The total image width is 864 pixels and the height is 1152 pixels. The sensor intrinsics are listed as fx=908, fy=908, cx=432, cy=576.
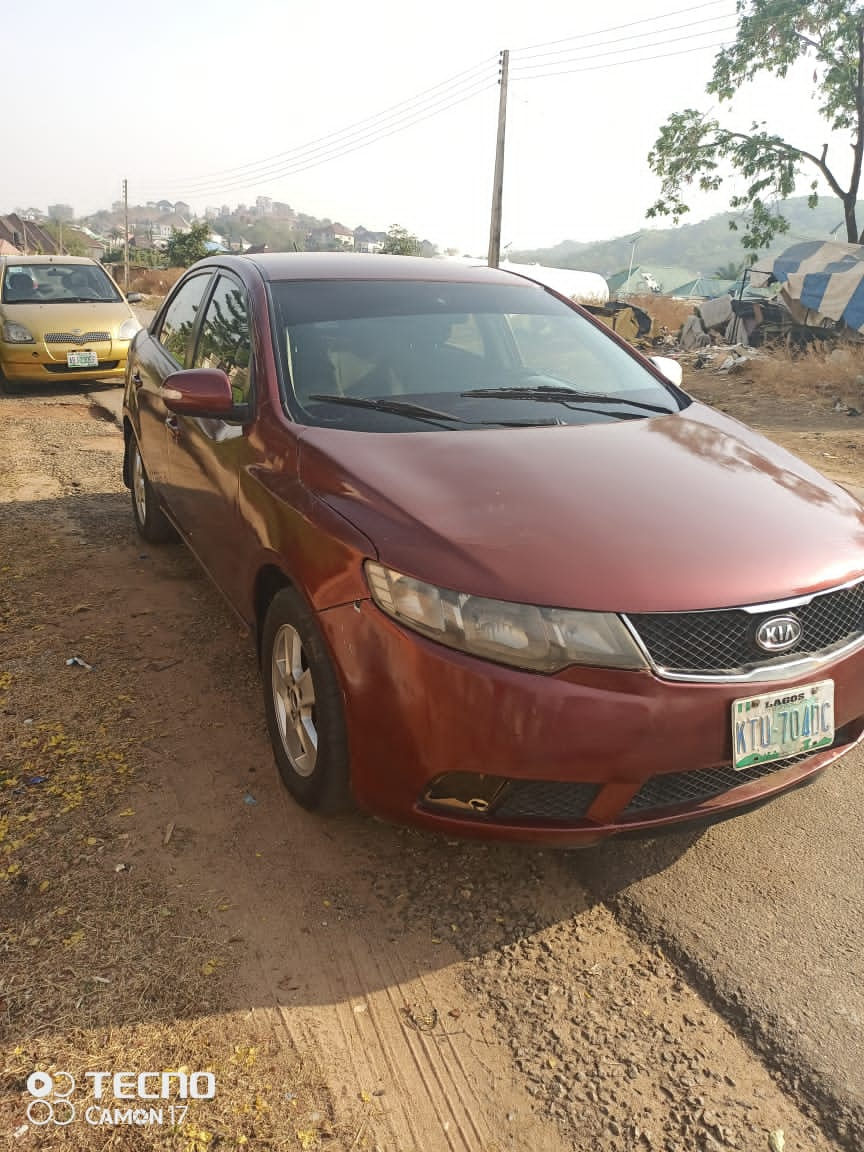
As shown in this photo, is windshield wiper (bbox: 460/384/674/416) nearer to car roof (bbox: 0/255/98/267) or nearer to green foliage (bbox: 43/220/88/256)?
car roof (bbox: 0/255/98/267)

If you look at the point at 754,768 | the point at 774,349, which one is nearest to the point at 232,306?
the point at 754,768

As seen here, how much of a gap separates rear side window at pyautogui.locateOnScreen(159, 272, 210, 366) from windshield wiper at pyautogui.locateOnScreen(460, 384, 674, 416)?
167cm

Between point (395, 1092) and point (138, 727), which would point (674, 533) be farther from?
point (138, 727)

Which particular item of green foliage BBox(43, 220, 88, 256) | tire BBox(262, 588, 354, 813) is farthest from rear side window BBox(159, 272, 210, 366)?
green foliage BBox(43, 220, 88, 256)

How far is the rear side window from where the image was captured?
420 cm

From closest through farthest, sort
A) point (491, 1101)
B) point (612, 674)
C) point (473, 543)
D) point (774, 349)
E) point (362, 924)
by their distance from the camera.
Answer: point (491, 1101)
point (612, 674)
point (473, 543)
point (362, 924)
point (774, 349)

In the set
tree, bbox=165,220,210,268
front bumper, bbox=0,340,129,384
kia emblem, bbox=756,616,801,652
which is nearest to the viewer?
Answer: kia emblem, bbox=756,616,801,652

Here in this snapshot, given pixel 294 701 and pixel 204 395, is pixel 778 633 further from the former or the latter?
pixel 204 395

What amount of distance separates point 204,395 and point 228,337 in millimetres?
623

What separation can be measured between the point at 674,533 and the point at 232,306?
2.16m

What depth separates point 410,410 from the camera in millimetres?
2982

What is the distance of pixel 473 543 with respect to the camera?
2201mm

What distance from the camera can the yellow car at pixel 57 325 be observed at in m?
10.1

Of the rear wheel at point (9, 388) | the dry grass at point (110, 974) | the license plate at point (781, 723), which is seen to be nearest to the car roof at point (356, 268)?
the dry grass at point (110, 974)
